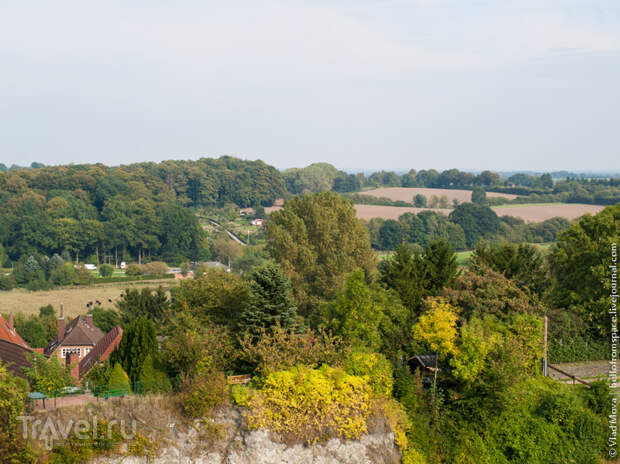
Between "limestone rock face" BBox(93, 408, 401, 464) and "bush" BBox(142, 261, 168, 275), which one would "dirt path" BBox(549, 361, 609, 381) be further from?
"bush" BBox(142, 261, 168, 275)

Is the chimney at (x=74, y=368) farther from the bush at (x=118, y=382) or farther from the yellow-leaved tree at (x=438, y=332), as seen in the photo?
the yellow-leaved tree at (x=438, y=332)

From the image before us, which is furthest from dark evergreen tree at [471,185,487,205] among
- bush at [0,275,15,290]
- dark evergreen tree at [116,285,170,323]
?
dark evergreen tree at [116,285,170,323]

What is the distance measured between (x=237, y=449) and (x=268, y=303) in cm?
531

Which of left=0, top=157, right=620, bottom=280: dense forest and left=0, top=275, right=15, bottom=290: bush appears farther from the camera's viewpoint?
left=0, top=157, right=620, bottom=280: dense forest

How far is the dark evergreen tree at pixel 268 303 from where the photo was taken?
65.7ft

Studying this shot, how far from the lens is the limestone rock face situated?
16.0m

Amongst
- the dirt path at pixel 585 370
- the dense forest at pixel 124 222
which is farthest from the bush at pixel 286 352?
the dense forest at pixel 124 222

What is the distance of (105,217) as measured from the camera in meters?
110

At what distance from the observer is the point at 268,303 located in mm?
20156

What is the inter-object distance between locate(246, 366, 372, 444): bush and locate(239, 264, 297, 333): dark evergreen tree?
3.24 metres

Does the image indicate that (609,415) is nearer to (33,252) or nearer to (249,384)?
(249,384)

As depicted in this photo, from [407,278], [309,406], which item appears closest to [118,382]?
[309,406]

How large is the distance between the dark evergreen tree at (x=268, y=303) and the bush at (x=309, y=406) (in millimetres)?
3237

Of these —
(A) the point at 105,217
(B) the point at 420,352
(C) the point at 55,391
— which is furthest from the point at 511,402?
(A) the point at 105,217
